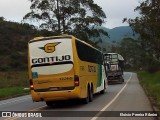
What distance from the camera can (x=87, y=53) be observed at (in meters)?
23.9

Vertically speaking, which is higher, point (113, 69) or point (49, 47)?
point (49, 47)

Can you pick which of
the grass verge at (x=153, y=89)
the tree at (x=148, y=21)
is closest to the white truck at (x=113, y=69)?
the grass verge at (x=153, y=89)

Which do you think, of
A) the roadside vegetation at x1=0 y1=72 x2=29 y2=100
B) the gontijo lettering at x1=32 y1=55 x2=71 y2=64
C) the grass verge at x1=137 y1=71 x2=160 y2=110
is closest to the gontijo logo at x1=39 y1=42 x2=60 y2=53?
the gontijo lettering at x1=32 y1=55 x2=71 y2=64

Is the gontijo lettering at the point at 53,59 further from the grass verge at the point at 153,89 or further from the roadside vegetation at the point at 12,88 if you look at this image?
the roadside vegetation at the point at 12,88

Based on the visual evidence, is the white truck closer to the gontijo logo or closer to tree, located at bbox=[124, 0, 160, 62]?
tree, located at bbox=[124, 0, 160, 62]

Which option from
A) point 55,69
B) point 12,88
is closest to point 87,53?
point 55,69

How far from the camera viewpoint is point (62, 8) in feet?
187

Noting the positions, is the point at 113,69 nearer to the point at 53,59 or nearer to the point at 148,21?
the point at 148,21

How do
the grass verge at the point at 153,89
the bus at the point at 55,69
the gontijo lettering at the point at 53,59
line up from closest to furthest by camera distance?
the bus at the point at 55,69 → the gontijo lettering at the point at 53,59 → the grass verge at the point at 153,89

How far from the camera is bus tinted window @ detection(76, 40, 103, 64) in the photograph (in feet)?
70.3

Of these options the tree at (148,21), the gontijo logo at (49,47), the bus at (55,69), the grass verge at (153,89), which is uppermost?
the tree at (148,21)

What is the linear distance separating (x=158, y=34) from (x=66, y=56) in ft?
48.7

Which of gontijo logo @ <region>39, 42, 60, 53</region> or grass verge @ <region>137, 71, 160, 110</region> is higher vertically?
gontijo logo @ <region>39, 42, 60, 53</region>

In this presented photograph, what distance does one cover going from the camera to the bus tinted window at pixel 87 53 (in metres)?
21.4
